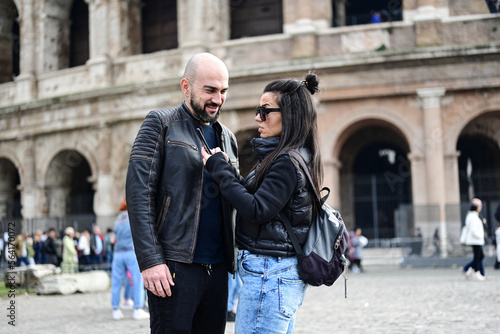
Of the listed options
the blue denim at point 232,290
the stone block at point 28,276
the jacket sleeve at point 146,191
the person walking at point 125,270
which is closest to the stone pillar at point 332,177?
the stone block at point 28,276

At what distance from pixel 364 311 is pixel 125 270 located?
3528 millimetres

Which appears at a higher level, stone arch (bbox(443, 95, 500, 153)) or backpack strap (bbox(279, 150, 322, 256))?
stone arch (bbox(443, 95, 500, 153))

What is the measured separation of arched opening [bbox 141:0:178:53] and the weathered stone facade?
818mm

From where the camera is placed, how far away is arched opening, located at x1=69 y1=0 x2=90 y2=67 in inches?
936

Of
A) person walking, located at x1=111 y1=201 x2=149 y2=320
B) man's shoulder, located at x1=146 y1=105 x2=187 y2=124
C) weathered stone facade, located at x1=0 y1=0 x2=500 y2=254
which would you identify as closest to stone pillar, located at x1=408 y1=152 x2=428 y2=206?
weathered stone facade, located at x1=0 y1=0 x2=500 y2=254

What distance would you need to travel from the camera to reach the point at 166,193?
125 inches

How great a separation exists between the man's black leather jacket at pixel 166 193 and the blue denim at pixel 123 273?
5332mm

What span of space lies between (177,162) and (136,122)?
17.2 metres

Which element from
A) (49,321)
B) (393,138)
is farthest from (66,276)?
(393,138)

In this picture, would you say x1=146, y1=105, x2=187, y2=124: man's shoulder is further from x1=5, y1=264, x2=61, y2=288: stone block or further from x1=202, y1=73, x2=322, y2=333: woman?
x1=5, y1=264, x2=61, y2=288: stone block

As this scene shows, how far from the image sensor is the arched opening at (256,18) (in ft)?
67.3

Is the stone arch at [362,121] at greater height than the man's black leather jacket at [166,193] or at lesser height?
greater

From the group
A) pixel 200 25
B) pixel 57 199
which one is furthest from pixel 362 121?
pixel 57 199

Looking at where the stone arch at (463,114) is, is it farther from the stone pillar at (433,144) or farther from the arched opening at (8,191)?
the arched opening at (8,191)
